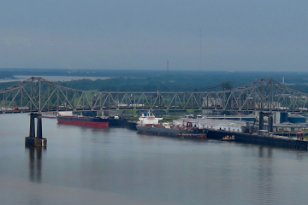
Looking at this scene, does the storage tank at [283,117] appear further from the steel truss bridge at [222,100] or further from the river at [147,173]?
the river at [147,173]

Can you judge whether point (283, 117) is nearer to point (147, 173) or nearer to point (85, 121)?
point (85, 121)

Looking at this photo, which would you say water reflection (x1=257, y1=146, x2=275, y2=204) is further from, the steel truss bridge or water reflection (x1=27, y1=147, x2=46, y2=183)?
the steel truss bridge

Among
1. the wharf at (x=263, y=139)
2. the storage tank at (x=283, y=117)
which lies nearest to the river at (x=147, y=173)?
the wharf at (x=263, y=139)

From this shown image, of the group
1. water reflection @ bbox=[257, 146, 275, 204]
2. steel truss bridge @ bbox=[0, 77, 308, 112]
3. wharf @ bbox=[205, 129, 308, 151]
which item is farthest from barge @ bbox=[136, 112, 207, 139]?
water reflection @ bbox=[257, 146, 275, 204]

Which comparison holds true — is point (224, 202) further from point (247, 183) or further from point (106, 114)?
point (106, 114)

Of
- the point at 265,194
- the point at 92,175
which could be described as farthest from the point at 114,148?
the point at 265,194
